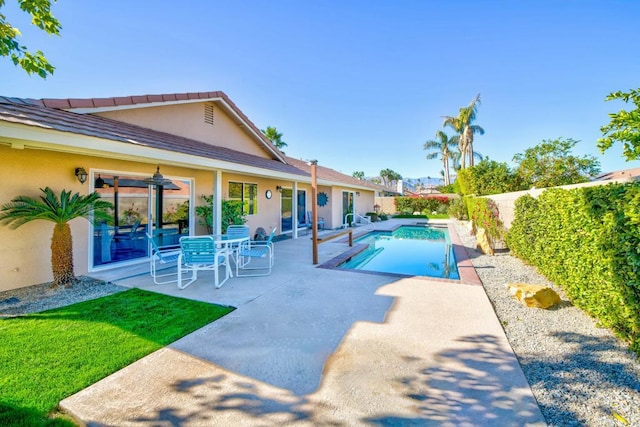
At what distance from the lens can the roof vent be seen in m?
11.9

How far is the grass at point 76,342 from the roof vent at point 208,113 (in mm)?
8376

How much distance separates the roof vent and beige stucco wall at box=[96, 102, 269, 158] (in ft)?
0.50

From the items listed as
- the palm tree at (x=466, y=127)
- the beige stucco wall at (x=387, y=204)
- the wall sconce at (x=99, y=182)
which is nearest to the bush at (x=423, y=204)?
the beige stucco wall at (x=387, y=204)

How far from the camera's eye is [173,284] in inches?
267

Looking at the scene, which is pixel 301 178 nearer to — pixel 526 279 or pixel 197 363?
pixel 526 279

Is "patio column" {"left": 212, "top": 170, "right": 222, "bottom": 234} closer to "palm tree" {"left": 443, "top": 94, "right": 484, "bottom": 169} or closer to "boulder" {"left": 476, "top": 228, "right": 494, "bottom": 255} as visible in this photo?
"boulder" {"left": 476, "top": 228, "right": 494, "bottom": 255}

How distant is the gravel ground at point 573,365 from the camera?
2668 mm

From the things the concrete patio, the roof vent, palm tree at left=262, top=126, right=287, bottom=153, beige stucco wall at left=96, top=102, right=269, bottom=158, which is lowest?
the concrete patio

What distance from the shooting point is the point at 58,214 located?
6.16 m

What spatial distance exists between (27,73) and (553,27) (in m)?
16.1

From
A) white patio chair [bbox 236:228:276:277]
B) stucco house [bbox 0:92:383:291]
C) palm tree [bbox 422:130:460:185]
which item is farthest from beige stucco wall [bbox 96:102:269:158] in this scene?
palm tree [bbox 422:130:460:185]

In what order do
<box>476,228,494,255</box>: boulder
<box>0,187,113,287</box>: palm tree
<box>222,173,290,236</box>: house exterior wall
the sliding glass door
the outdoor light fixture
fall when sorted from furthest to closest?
<box>222,173,290,236</box>: house exterior wall
<box>476,228,494,255</box>: boulder
the outdoor light fixture
the sliding glass door
<box>0,187,113,287</box>: palm tree

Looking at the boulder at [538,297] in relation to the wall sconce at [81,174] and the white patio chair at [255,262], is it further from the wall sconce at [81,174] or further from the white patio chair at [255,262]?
the wall sconce at [81,174]

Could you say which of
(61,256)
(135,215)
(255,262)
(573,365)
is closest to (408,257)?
(255,262)
